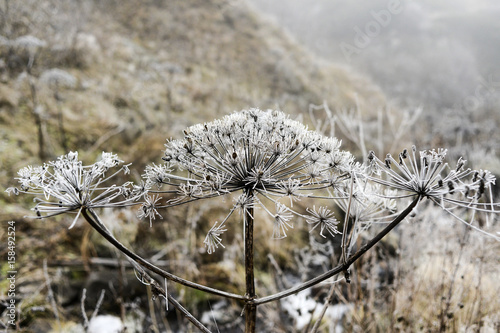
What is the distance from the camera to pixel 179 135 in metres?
8.80

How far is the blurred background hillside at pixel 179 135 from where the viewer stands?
3246mm

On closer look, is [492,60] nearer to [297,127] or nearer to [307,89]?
[307,89]

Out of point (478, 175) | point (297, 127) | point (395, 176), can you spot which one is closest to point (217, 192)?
point (297, 127)

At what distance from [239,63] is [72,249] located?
53.1ft

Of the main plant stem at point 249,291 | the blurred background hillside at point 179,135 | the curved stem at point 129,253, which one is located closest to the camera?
the curved stem at point 129,253

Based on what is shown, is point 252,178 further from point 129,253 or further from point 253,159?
point 129,253

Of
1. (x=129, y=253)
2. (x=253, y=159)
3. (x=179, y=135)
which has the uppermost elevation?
(x=179, y=135)

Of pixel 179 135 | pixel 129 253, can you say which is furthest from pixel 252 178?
pixel 179 135

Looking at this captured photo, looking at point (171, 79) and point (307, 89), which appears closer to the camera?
point (171, 79)

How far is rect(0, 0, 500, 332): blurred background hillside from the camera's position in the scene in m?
3.25

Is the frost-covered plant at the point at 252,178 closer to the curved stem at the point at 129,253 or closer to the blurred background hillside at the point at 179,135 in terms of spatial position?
the curved stem at the point at 129,253

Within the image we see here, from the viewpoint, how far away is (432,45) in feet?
154

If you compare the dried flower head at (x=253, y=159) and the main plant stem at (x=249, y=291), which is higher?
the dried flower head at (x=253, y=159)

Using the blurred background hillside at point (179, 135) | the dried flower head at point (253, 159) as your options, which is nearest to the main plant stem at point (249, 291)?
the dried flower head at point (253, 159)
